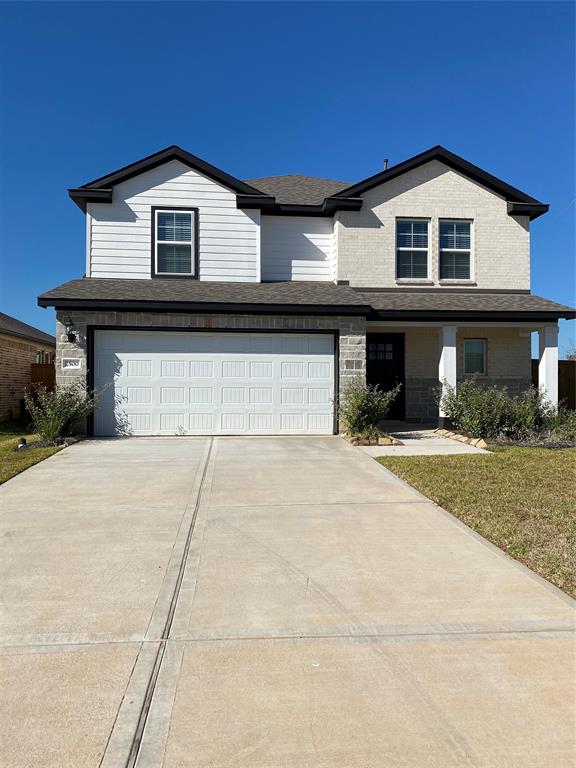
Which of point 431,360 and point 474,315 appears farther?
point 431,360

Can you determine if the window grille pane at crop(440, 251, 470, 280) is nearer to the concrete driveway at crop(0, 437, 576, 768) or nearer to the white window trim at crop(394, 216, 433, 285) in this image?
the white window trim at crop(394, 216, 433, 285)

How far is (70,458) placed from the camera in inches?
367

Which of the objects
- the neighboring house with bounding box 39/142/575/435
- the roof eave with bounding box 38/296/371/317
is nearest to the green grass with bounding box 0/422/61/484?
the neighboring house with bounding box 39/142/575/435

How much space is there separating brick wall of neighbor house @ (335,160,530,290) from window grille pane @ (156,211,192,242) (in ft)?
12.9

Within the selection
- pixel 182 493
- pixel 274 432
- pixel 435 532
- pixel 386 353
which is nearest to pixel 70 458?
pixel 182 493

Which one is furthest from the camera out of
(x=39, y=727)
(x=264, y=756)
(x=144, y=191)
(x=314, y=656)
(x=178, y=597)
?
(x=144, y=191)

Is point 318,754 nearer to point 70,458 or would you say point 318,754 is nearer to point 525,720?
point 525,720

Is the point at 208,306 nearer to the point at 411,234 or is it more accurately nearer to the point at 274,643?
the point at 411,234

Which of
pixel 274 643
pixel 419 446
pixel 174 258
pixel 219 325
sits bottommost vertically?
pixel 274 643

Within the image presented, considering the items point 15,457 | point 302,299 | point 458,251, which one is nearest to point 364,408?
point 302,299

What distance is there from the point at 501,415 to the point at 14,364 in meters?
16.0

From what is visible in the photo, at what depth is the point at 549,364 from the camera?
13250 mm

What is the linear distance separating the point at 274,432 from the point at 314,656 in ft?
30.4

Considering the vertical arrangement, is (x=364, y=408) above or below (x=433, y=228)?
below
